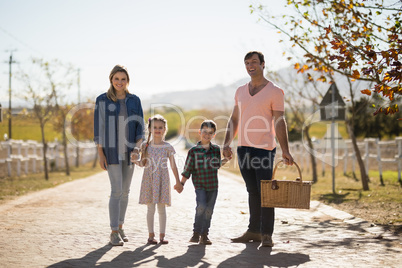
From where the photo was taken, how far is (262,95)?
21.3 feet

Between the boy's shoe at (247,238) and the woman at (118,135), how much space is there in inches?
53.5

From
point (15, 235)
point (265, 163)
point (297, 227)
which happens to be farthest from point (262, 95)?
point (15, 235)

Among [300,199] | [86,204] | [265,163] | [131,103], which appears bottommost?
[86,204]

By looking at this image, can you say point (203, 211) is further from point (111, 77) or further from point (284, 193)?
point (111, 77)

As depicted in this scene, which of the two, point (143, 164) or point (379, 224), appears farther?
point (379, 224)

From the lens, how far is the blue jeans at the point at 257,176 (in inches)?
250

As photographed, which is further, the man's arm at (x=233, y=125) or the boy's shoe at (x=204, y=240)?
the man's arm at (x=233, y=125)

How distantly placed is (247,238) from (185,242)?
2.52 ft

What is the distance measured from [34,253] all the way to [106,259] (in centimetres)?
85

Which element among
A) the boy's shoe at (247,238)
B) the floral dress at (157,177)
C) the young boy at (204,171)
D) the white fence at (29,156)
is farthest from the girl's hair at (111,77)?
the white fence at (29,156)

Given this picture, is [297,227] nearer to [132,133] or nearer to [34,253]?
[132,133]

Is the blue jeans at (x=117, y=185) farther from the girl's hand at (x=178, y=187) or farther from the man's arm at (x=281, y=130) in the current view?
the man's arm at (x=281, y=130)

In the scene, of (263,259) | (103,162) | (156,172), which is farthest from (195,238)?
(103,162)

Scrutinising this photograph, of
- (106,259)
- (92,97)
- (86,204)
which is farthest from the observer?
(92,97)
